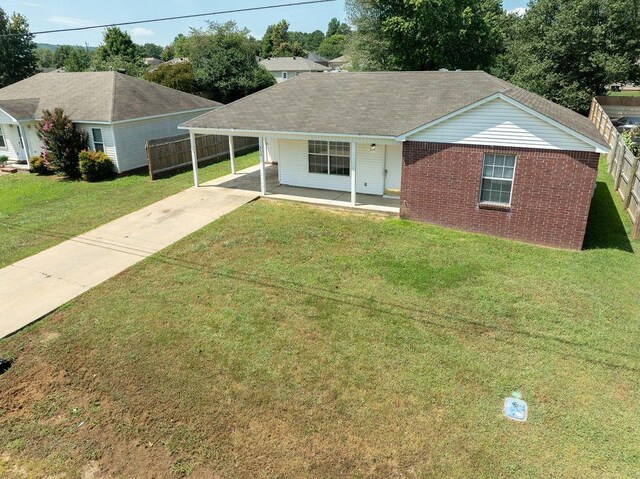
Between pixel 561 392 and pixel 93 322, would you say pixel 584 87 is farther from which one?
pixel 93 322

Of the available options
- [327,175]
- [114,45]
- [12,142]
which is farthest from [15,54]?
[327,175]

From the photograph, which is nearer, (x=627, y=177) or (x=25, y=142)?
(x=627, y=177)

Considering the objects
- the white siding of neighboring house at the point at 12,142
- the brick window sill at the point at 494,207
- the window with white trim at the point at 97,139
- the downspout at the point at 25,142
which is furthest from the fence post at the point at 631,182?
the white siding of neighboring house at the point at 12,142

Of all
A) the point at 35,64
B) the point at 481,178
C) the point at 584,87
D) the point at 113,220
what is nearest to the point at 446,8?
the point at 584,87

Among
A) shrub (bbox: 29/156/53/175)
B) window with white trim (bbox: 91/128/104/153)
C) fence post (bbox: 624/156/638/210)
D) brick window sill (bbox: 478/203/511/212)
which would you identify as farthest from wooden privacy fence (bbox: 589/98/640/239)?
shrub (bbox: 29/156/53/175)

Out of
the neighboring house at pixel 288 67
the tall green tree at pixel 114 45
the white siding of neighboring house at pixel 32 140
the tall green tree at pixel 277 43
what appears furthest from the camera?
the tall green tree at pixel 277 43

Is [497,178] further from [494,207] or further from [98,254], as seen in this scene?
[98,254]

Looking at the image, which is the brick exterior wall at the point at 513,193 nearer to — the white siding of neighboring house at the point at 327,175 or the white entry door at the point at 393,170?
the white entry door at the point at 393,170
